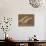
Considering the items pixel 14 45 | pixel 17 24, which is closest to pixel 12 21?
pixel 17 24

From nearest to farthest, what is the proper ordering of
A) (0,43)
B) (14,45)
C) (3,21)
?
(14,45) < (0,43) < (3,21)

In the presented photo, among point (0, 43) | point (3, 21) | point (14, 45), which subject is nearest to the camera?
point (14, 45)

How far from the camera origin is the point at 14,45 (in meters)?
4.00

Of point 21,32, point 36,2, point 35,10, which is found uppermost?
point 36,2

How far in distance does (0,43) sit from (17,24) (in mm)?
933

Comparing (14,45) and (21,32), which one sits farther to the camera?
(21,32)

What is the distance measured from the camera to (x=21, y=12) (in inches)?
199

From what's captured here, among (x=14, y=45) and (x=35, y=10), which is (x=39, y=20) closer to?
(x=35, y=10)

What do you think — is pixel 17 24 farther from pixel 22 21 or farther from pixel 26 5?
pixel 26 5

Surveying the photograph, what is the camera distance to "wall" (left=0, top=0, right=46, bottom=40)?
5.03 metres

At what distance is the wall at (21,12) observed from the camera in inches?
198

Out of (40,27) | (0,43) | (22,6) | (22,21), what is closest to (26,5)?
(22,6)

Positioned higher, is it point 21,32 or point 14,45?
point 21,32

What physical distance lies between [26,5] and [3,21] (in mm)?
1034
